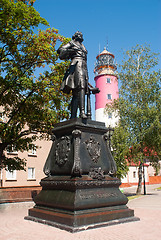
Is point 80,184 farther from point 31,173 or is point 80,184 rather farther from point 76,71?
point 31,173

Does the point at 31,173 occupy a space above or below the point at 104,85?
below

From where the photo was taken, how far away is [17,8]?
430 inches

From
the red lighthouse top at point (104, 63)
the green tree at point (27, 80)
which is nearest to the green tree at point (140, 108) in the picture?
the green tree at point (27, 80)

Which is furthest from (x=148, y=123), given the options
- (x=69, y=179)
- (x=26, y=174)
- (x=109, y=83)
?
(x=109, y=83)

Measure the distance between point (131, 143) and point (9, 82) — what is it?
42.8 feet

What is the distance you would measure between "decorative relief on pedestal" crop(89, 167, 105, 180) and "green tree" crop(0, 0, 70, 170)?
6810mm

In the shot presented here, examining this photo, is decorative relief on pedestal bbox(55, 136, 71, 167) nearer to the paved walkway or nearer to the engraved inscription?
the engraved inscription

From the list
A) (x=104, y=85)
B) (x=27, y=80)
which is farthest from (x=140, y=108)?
(x=104, y=85)

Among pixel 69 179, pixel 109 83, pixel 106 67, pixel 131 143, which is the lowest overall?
pixel 69 179

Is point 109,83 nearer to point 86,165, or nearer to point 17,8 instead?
point 17,8

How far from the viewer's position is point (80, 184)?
242 inches

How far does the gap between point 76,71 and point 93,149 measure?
2495 mm

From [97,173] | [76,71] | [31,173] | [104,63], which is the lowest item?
[31,173]

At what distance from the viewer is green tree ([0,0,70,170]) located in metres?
11.9
